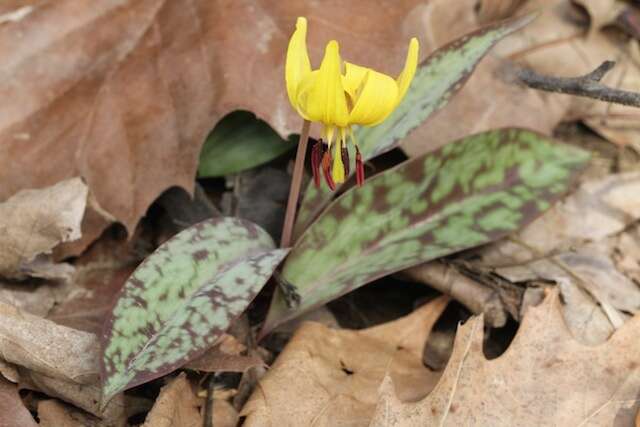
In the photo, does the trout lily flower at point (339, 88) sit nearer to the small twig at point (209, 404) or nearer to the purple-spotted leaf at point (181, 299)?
the purple-spotted leaf at point (181, 299)

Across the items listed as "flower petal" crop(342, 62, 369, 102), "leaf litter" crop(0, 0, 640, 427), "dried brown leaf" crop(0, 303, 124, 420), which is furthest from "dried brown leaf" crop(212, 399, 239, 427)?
"flower petal" crop(342, 62, 369, 102)

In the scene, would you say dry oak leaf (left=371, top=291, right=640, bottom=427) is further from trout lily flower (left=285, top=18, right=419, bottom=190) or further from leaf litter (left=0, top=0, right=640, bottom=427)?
trout lily flower (left=285, top=18, right=419, bottom=190)

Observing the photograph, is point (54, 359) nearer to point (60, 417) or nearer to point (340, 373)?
point (60, 417)

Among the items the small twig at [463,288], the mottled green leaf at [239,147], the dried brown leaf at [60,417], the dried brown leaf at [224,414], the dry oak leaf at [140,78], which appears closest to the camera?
the dried brown leaf at [60,417]

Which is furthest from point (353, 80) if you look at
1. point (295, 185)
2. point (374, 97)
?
point (295, 185)

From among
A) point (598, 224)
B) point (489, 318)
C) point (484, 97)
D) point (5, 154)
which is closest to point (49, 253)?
point (5, 154)

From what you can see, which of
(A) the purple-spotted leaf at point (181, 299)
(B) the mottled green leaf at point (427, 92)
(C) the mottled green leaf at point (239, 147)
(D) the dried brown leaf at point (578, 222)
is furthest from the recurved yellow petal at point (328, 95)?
(D) the dried brown leaf at point (578, 222)
